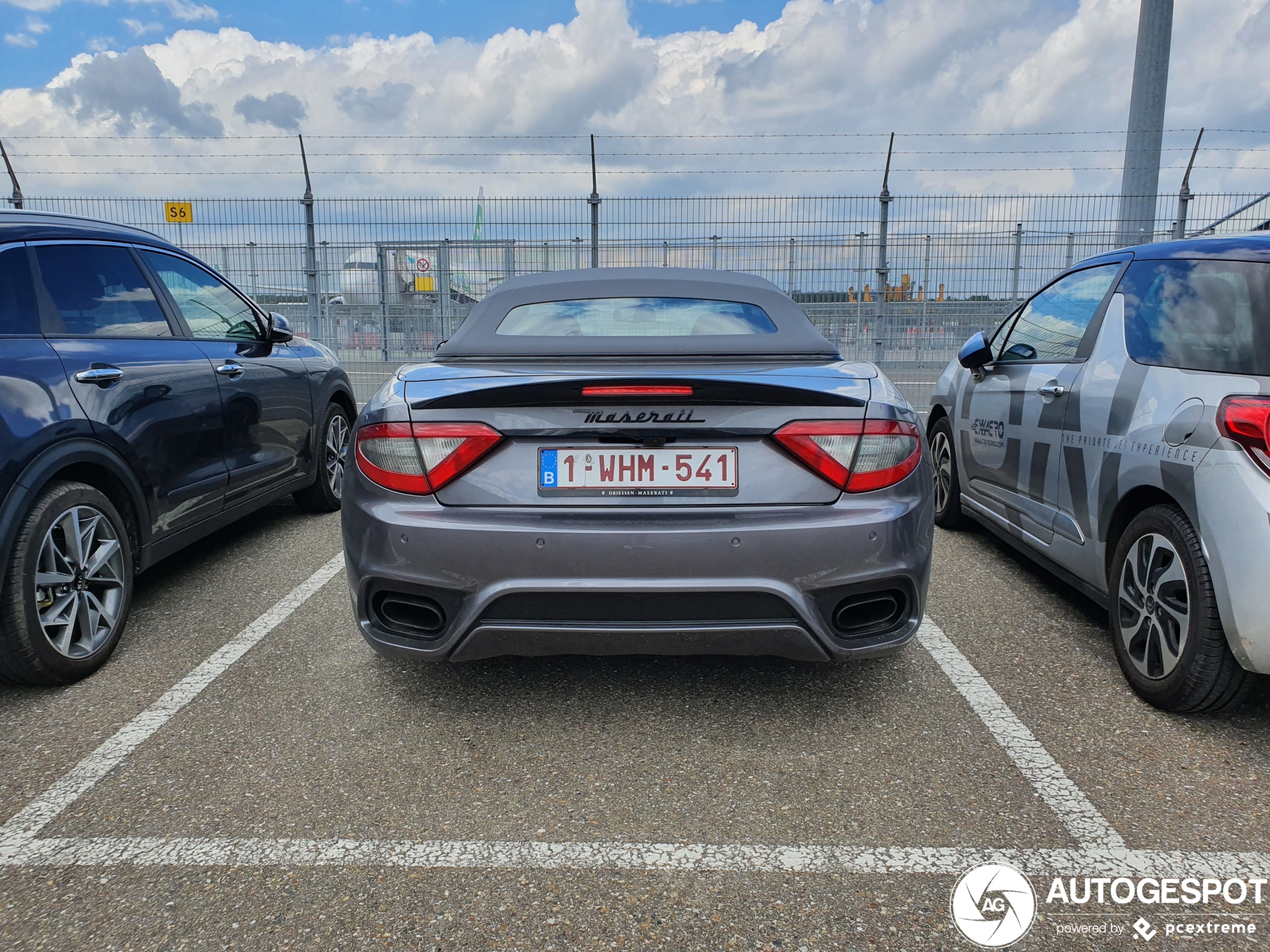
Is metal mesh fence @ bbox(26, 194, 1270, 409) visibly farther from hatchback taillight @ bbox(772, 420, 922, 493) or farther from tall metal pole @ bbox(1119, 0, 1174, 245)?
hatchback taillight @ bbox(772, 420, 922, 493)

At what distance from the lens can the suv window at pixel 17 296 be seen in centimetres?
287

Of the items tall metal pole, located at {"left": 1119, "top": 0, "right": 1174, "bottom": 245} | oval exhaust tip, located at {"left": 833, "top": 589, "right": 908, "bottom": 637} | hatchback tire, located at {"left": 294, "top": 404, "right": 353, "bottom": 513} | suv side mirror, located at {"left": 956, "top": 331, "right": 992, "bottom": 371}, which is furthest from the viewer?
tall metal pole, located at {"left": 1119, "top": 0, "right": 1174, "bottom": 245}

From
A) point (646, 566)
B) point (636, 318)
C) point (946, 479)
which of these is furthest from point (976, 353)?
point (646, 566)

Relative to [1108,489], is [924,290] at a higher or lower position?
higher

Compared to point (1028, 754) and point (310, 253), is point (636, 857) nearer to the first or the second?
point (1028, 754)

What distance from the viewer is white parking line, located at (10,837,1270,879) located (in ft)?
6.41

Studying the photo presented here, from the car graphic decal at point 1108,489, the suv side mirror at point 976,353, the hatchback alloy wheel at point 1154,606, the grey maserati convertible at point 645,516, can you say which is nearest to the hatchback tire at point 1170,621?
the hatchback alloy wheel at point 1154,606

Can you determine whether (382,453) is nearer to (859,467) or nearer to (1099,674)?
(859,467)

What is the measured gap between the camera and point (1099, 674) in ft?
9.98

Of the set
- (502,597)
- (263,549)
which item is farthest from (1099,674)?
(263,549)

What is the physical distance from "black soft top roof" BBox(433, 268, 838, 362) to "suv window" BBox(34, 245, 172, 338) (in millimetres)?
1383

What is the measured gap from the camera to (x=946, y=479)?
501 cm

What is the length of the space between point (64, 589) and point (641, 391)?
7.02 feet

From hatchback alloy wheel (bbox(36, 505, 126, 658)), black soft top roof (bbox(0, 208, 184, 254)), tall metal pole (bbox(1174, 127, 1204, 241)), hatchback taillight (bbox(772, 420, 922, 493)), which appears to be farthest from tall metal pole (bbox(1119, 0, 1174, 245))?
hatchback alloy wheel (bbox(36, 505, 126, 658))
